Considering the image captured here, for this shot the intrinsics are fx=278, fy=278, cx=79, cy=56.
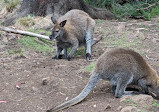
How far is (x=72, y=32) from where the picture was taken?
7715 mm

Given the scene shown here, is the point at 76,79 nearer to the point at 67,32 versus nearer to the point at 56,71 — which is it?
the point at 56,71

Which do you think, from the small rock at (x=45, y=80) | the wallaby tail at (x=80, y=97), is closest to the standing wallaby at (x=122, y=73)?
the wallaby tail at (x=80, y=97)

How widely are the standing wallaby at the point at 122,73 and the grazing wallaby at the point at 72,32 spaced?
2371 millimetres

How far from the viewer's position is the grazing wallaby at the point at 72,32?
23.9 ft

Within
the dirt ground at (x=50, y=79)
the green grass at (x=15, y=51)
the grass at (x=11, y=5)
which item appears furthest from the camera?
the grass at (x=11, y=5)

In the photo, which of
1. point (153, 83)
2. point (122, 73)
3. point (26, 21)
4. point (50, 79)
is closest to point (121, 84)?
point (122, 73)

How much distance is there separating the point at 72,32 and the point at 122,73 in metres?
3.16

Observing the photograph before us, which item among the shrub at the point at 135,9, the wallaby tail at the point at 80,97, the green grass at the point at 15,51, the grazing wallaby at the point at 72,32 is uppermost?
the shrub at the point at 135,9

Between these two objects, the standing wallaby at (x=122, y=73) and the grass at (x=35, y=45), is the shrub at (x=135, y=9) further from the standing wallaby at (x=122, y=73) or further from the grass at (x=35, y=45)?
the standing wallaby at (x=122, y=73)

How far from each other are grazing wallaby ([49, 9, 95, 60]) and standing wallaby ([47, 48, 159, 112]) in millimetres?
2371

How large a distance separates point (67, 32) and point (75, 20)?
25.1 inches

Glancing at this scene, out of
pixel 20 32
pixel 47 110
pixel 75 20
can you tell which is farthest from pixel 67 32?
pixel 47 110

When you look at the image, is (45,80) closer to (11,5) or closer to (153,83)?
(153,83)

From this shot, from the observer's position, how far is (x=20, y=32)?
8328mm
